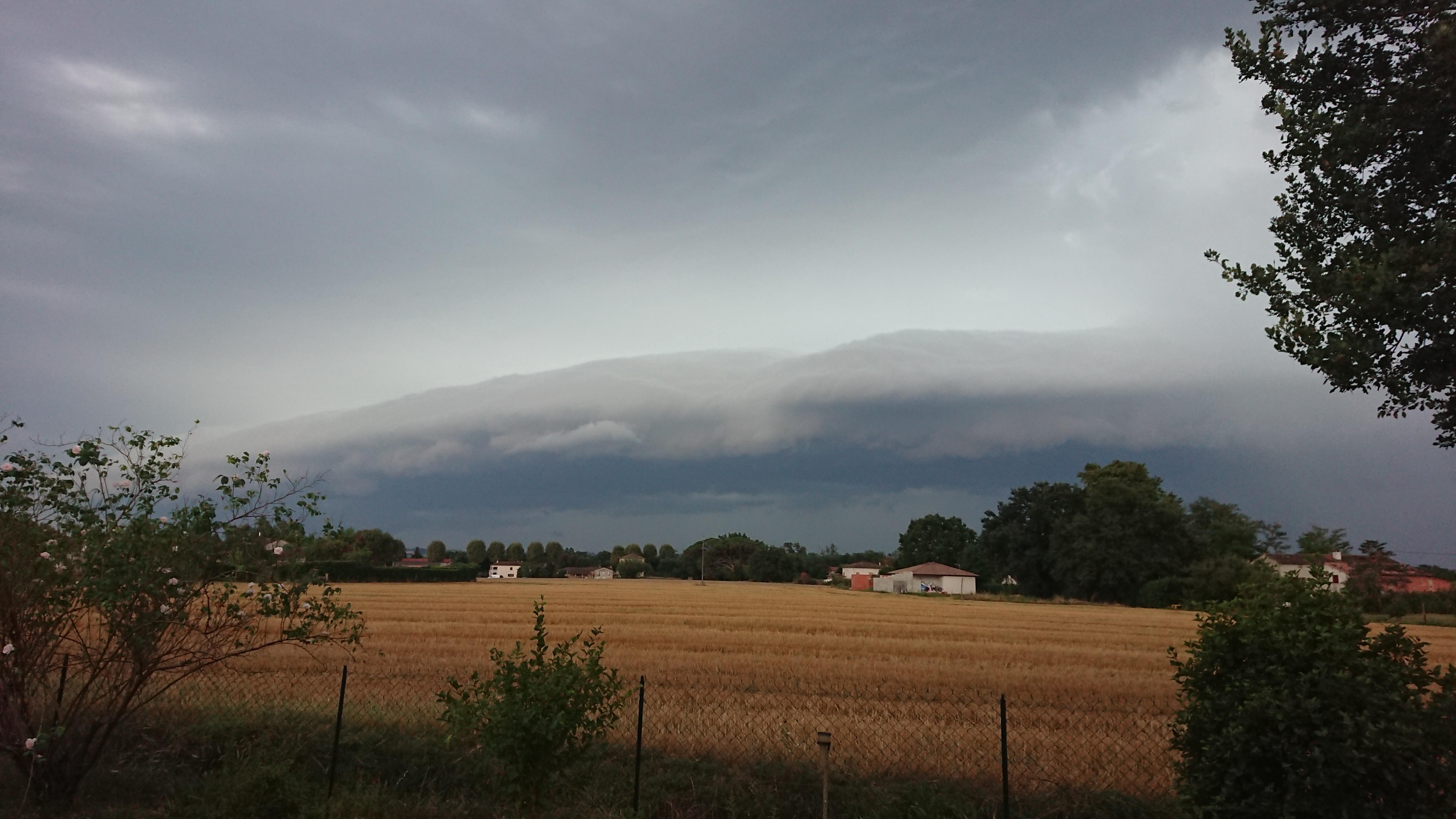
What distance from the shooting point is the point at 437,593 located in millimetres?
55375

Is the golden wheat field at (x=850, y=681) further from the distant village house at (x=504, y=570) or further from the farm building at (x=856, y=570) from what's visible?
the distant village house at (x=504, y=570)

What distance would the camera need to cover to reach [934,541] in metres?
144

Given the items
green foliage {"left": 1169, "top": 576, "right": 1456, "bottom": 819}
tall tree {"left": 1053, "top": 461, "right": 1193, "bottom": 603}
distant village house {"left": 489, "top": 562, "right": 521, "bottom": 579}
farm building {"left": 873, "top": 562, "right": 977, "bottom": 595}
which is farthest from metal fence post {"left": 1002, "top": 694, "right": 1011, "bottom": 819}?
distant village house {"left": 489, "top": 562, "right": 521, "bottom": 579}

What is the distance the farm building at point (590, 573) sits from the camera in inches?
5468

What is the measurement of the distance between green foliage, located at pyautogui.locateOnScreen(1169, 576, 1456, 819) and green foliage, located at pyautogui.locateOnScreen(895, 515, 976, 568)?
444 ft

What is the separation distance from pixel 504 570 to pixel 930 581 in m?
84.5

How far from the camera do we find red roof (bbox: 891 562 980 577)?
9962 cm

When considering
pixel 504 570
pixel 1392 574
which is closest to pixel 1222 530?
pixel 1392 574

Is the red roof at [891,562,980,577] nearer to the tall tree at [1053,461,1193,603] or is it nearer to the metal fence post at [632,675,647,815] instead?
the tall tree at [1053,461,1193,603]

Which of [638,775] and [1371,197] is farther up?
[1371,197]

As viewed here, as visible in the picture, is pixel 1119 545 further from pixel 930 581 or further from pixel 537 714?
pixel 537 714

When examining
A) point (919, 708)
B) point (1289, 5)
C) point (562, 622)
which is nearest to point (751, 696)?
point (919, 708)

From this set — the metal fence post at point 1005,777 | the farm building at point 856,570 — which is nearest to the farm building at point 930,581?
the farm building at point 856,570

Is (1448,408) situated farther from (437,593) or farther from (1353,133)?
(437,593)
